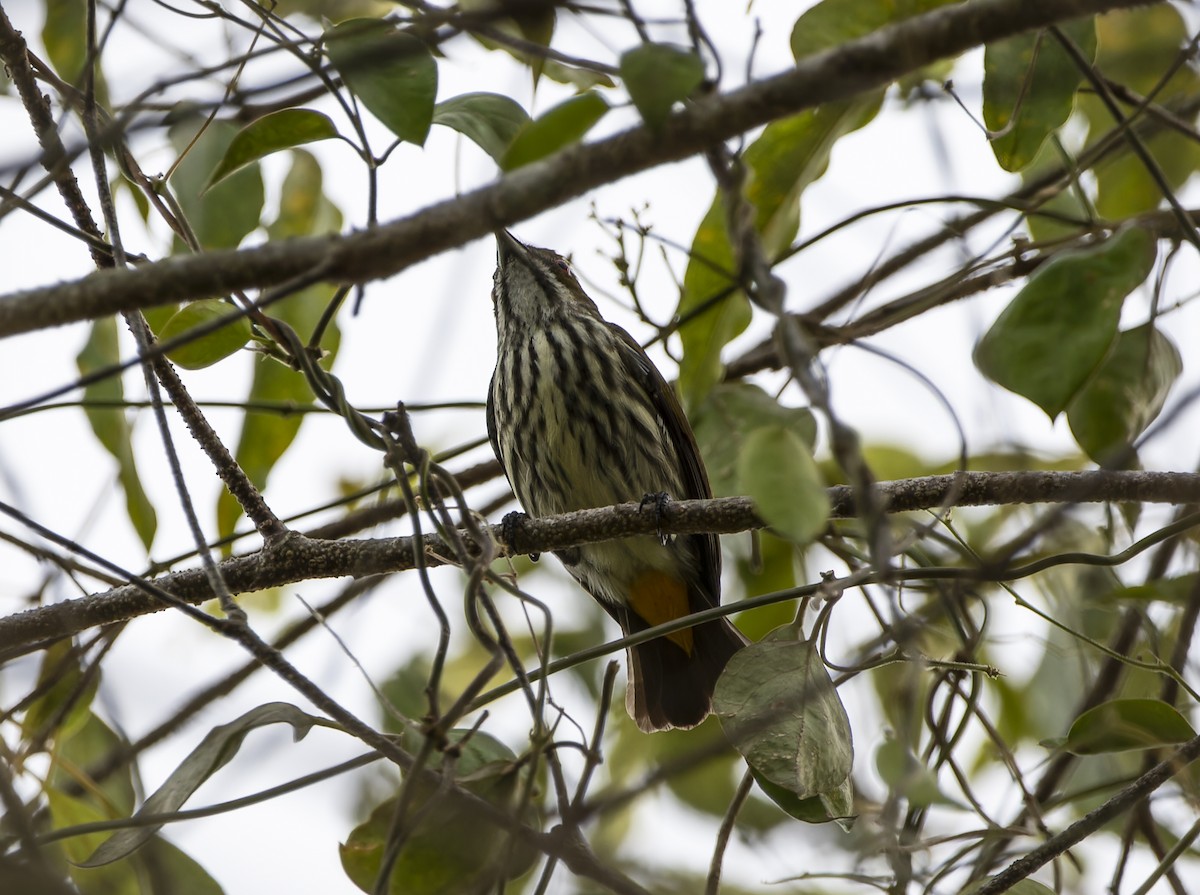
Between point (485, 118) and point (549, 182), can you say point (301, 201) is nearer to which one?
point (485, 118)

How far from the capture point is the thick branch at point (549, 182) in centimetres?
162

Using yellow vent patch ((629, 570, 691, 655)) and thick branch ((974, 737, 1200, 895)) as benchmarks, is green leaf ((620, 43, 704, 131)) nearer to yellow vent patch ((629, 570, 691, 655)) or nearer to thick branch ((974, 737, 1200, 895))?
thick branch ((974, 737, 1200, 895))

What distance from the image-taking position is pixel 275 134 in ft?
7.68

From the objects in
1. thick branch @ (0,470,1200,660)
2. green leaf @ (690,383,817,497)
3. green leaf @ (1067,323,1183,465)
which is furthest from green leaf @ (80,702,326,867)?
green leaf @ (1067,323,1183,465)

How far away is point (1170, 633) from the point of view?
3832 mm

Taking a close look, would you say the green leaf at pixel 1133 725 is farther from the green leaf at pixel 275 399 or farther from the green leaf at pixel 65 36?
the green leaf at pixel 65 36

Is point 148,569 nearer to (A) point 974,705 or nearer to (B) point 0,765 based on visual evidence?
(B) point 0,765

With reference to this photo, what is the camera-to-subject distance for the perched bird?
14.0 ft

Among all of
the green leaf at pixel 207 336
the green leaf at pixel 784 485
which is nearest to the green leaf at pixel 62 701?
the green leaf at pixel 207 336

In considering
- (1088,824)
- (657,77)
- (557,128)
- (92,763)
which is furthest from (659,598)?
(657,77)

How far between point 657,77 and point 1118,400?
1.57 m

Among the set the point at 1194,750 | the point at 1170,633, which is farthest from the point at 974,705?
the point at 1170,633

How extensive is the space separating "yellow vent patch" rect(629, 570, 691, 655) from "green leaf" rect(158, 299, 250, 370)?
2182 millimetres

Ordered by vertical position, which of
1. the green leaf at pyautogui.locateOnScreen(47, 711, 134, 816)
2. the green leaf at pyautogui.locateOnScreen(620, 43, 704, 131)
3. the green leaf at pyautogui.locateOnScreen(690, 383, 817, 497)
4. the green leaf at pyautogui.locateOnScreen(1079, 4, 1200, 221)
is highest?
the green leaf at pyautogui.locateOnScreen(1079, 4, 1200, 221)
